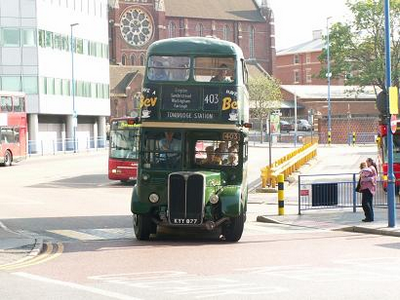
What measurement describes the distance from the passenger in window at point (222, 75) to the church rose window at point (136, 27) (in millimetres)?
103834

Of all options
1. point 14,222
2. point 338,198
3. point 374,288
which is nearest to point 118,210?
point 14,222

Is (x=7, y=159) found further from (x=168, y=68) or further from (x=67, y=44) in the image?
(x=168, y=68)

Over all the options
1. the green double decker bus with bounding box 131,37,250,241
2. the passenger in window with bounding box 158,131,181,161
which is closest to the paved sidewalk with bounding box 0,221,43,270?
the green double decker bus with bounding box 131,37,250,241

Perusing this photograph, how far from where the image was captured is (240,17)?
13825 cm

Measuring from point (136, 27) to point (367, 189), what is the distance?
102648mm

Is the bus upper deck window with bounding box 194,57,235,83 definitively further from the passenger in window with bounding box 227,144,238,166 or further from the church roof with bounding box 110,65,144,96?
the church roof with bounding box 110,65,144,96

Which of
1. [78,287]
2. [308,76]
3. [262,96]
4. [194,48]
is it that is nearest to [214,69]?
[194,48]

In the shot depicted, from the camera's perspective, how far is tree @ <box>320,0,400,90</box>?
7369cm

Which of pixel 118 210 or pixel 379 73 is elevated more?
pixel 379 73

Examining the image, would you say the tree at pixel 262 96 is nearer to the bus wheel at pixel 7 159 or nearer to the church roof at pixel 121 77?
the church roof at pixel 121 77

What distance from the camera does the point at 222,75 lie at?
18875mm

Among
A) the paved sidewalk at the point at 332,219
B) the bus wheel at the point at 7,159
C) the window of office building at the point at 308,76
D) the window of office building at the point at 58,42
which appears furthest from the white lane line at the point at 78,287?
the window of office building at the point at 308,76

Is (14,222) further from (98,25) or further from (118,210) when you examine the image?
(98,25)

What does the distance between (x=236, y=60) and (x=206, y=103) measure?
1262 millimetres
